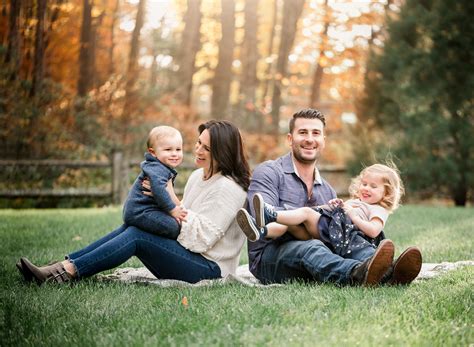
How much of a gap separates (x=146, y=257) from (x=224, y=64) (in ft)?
50.1

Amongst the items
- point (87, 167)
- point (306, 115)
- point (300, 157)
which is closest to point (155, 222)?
point (300, 157)

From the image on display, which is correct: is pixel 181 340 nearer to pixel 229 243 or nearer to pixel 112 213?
pixel 229 243

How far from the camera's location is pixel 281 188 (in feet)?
16.0

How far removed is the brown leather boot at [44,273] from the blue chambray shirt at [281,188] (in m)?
1.47

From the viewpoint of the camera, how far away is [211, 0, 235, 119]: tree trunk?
62.4ft

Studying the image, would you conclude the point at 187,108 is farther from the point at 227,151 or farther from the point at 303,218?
the point at 303,218

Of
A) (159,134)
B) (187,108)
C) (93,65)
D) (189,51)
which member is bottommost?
(159,134)

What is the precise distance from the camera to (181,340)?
10.2ft

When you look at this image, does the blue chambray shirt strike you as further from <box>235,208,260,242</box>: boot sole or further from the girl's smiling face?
<box>235,208,260,242</box>: boot sole

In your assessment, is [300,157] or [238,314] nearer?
[238,314]


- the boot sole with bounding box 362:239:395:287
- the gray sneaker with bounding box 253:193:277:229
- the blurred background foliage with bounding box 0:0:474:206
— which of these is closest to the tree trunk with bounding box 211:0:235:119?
the blurred background foliage with bounding box 0:0:474:206

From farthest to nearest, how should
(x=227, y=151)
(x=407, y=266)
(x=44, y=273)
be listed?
(x=227, y=151) < (x=44, y=273) < (x=407, y=266)

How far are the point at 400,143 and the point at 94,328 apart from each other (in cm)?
1142

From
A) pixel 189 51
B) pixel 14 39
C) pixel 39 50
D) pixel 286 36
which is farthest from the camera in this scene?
pixel 189 51
